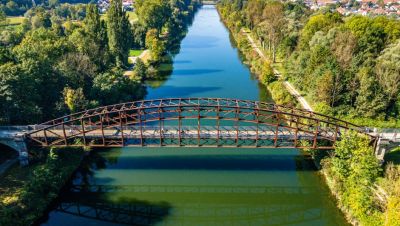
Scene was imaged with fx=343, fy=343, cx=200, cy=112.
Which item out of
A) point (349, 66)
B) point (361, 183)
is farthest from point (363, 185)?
point (349, 66)

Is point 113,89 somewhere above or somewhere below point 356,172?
above

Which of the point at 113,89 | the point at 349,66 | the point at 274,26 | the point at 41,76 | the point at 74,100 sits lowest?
the point at 113,89

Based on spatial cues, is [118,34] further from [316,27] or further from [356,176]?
[356,176]

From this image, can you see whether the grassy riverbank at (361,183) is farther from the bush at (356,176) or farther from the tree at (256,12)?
the tree at (256,12)

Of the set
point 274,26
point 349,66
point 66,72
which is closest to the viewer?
point 66,72

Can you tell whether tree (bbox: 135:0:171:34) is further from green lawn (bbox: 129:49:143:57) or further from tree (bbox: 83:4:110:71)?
tree (bbox: 83:4:110:71)

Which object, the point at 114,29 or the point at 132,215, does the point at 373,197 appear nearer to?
the point at 132,215

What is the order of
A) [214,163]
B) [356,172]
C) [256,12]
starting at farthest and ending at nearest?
[256,12] → [214,163] → [356,172]
